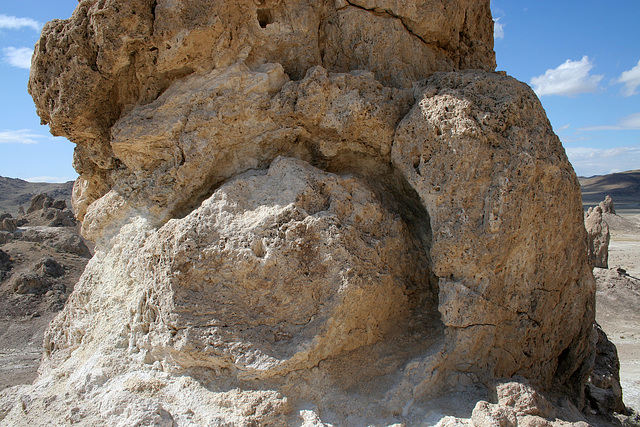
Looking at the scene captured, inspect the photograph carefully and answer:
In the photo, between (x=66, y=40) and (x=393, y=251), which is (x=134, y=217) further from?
(x=393, y=251)

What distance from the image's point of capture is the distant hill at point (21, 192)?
46031 millimetres

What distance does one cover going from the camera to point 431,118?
383cm

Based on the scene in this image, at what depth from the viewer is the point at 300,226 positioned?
3.61 m

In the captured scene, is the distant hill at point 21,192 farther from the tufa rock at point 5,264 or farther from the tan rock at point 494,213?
the tan rock at point 494,213

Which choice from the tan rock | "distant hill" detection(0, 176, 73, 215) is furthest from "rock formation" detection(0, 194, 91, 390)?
"distant hill" detection(0, 176, 73, 215)

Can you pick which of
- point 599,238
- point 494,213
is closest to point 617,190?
point 599,238

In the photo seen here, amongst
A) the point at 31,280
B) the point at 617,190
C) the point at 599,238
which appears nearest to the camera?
the point at 31,280

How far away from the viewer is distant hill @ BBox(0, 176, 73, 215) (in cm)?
4603

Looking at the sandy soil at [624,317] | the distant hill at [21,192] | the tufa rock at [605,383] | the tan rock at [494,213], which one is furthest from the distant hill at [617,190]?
the distant hill at [21,192]

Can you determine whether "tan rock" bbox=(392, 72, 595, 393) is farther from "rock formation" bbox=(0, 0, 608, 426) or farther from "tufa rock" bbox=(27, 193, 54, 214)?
"tufa rock" bbox=(27, 193, 54, 214)

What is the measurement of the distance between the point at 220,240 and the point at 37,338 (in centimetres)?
910

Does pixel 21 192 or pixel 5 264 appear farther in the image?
pixel 21 192

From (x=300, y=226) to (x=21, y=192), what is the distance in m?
60.7

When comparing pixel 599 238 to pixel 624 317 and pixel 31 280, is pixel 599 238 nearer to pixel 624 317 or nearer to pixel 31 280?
pixel 624 317
